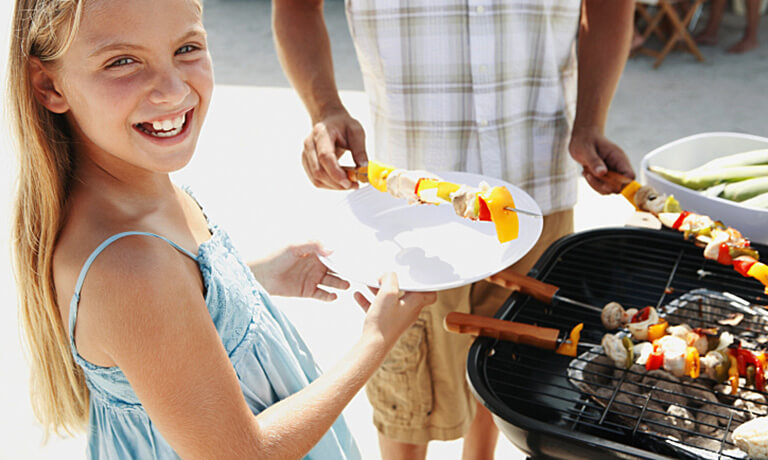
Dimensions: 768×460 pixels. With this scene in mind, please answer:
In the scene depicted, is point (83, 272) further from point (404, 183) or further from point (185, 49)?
point (404, 183)

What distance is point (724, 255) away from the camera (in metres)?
1.53

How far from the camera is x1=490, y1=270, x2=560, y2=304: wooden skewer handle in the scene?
1522mm

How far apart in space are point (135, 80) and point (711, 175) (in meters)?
1.45

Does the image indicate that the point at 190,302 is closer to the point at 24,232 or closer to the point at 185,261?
the point at 185,261

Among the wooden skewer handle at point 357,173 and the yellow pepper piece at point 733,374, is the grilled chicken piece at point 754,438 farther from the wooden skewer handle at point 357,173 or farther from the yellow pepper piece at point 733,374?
the wooden skewer handle at point 357,173

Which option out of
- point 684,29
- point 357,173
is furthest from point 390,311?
point 684,29

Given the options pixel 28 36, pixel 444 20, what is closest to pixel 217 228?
pixel 28 36

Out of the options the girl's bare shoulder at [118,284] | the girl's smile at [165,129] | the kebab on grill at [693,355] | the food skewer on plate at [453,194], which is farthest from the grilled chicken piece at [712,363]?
the girl's smile at [165,129]

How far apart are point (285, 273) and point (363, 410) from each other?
1498mm

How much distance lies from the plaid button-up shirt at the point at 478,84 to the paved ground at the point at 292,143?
1.68 feet

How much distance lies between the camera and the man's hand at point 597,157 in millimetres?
1865

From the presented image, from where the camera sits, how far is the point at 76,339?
3.94 ft

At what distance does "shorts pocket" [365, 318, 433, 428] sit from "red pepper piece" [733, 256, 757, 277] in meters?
0.89

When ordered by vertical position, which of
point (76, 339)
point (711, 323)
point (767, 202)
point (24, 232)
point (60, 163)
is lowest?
point (711, 323)
